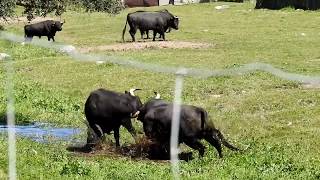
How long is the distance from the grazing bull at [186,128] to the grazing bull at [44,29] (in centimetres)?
2371

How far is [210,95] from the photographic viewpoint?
17.4 metres

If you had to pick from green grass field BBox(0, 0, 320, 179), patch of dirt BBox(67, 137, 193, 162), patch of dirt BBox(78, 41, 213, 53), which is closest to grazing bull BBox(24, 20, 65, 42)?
green grass field BBox(0, 0, 320, 179)

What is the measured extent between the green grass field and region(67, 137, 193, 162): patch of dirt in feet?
0.90

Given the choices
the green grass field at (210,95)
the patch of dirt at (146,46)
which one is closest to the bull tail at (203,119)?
the green grass field at (210,95)

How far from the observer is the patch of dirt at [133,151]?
1132 centimetres

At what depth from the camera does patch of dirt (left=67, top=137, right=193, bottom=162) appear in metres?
11.3

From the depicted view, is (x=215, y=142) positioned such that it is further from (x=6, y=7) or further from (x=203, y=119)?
(x=6, y=7)

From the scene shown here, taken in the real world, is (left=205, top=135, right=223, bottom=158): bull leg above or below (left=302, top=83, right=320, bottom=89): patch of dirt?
above

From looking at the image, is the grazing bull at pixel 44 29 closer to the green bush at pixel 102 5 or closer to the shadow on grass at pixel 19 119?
the green bush at pixel 102 5

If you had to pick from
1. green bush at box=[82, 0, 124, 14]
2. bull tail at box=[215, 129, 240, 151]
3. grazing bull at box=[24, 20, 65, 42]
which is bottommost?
grazing bull at box=[24, 20, 65, 42]

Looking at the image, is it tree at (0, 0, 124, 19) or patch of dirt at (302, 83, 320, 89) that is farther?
patch of dirt at (302, 83, 320, 89)

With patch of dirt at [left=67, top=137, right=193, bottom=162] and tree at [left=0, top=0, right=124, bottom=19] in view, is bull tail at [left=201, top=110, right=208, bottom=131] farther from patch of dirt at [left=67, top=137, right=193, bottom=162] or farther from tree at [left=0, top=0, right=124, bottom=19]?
tree at [left=0, top=0, right=124, bottom=19]

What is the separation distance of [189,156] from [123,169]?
6.11 feet

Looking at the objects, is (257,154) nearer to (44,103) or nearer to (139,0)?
(44,103)
